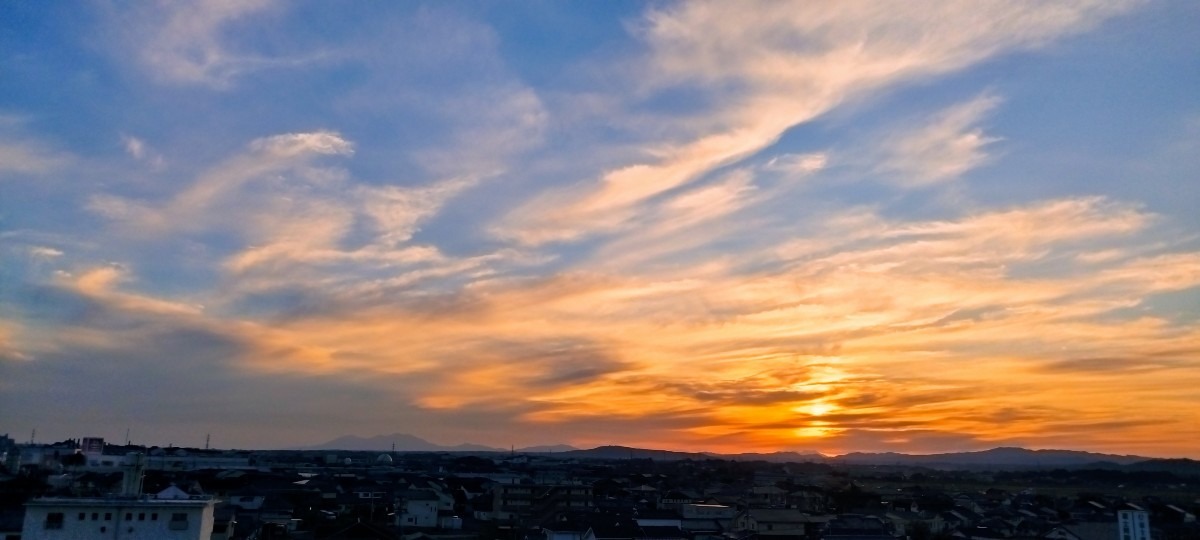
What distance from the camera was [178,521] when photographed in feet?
91.7

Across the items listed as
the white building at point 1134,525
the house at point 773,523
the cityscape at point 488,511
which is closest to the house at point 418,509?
the cityscape at point 488,511

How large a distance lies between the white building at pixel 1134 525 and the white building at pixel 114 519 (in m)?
44.8

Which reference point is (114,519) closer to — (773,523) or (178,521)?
(178,521)

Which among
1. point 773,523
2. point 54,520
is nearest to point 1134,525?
point 773,523

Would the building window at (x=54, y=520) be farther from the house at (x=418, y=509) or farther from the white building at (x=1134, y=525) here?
the white building at (x=1134, y=525)

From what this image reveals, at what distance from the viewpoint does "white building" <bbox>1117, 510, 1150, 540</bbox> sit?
45.6 meters

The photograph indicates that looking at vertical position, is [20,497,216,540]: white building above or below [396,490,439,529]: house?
above

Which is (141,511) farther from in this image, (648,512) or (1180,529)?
(1180,529)

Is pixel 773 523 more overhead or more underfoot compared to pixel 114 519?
more underfoot

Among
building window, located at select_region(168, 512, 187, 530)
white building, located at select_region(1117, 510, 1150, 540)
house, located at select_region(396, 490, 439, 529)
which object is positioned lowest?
house, located at select_region(396, 490, 439, 529)

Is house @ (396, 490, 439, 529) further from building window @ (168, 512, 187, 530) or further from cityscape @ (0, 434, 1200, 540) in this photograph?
building window @ (168, 512, 187, 530)

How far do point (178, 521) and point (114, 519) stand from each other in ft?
6.13

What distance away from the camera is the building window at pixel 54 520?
26.9m

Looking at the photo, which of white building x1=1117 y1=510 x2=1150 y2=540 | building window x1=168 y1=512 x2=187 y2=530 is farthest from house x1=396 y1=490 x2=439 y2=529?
white building x1=1117 y1=510 x2=1150 y2=540
